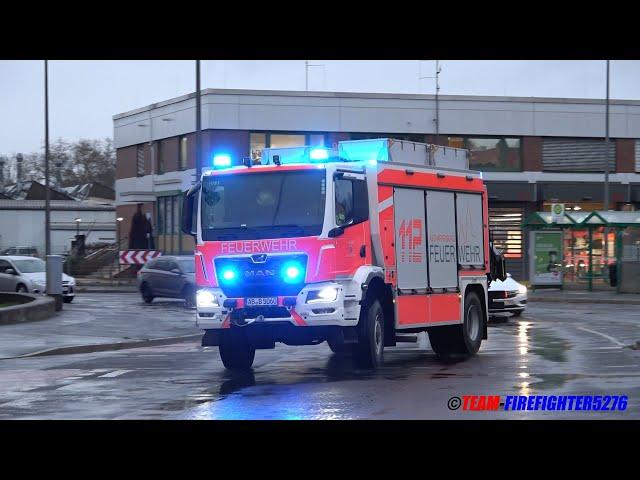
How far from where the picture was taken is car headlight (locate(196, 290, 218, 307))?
635 inches

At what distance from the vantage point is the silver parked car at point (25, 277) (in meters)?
36.0

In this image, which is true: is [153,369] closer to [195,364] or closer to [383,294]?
[195,364]

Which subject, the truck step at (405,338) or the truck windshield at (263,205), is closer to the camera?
the truck windshield at (263,205)

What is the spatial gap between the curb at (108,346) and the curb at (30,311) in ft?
13.7

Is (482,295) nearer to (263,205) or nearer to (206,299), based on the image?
(263,205)

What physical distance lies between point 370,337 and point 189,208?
3.11 meters

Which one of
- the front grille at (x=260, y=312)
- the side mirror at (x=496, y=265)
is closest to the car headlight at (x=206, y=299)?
the front grille at (x=260, y=312)

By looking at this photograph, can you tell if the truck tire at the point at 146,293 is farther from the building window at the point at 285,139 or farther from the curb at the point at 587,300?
the building window at the point at 285,139

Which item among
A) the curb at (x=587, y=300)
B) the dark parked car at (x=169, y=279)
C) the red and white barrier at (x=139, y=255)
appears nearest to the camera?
the dark parked car at (x=169, y=279)

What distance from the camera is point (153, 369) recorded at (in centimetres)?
1723

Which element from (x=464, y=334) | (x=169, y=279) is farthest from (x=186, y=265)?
(x=464, y=334)

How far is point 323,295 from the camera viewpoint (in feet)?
51.0

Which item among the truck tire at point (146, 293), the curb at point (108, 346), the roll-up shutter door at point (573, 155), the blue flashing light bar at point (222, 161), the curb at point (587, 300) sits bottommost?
the curb at point (587, 300)
